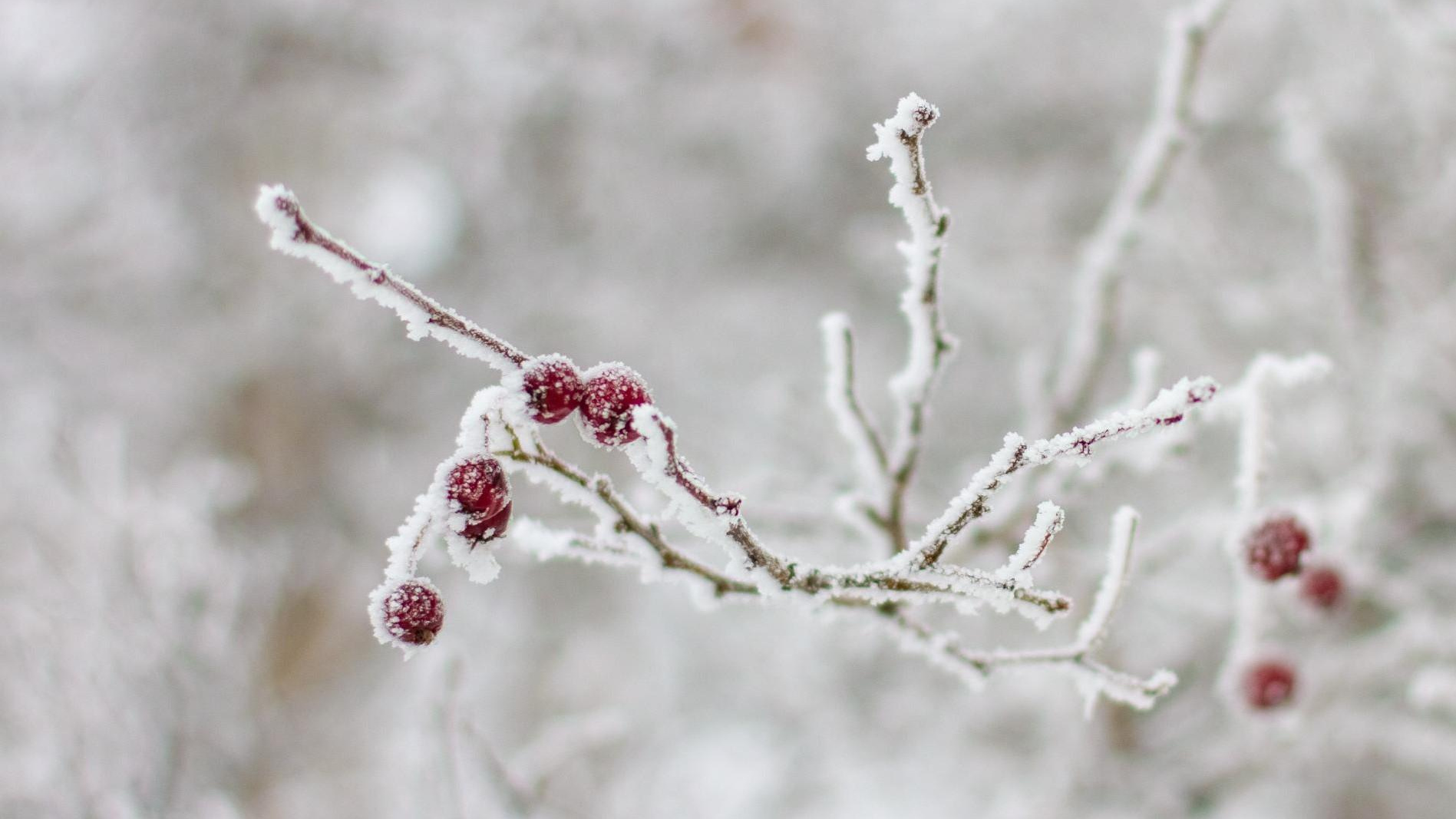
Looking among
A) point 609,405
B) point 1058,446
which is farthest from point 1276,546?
point 609,405

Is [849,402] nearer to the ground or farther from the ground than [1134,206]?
nearer to the ground

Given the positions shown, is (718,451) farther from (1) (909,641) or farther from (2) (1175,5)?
(1) (909,641)

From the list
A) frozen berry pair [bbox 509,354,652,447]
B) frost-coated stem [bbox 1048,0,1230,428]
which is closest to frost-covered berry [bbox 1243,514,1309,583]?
frost-coated stem [bbox 1048,0,1230,428]

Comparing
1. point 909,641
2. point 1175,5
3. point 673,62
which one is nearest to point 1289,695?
point 909,641

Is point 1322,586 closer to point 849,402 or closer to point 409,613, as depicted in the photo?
point 849,402

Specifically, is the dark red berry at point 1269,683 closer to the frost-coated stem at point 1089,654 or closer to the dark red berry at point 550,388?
the frost-coated stem at point 1089,654

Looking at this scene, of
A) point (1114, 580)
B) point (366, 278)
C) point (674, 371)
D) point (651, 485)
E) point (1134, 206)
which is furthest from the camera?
point (674, 371)

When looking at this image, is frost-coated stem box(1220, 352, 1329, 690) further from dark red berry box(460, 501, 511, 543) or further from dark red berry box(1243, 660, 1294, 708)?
dark red berry box(460, 501, 511, 543)
